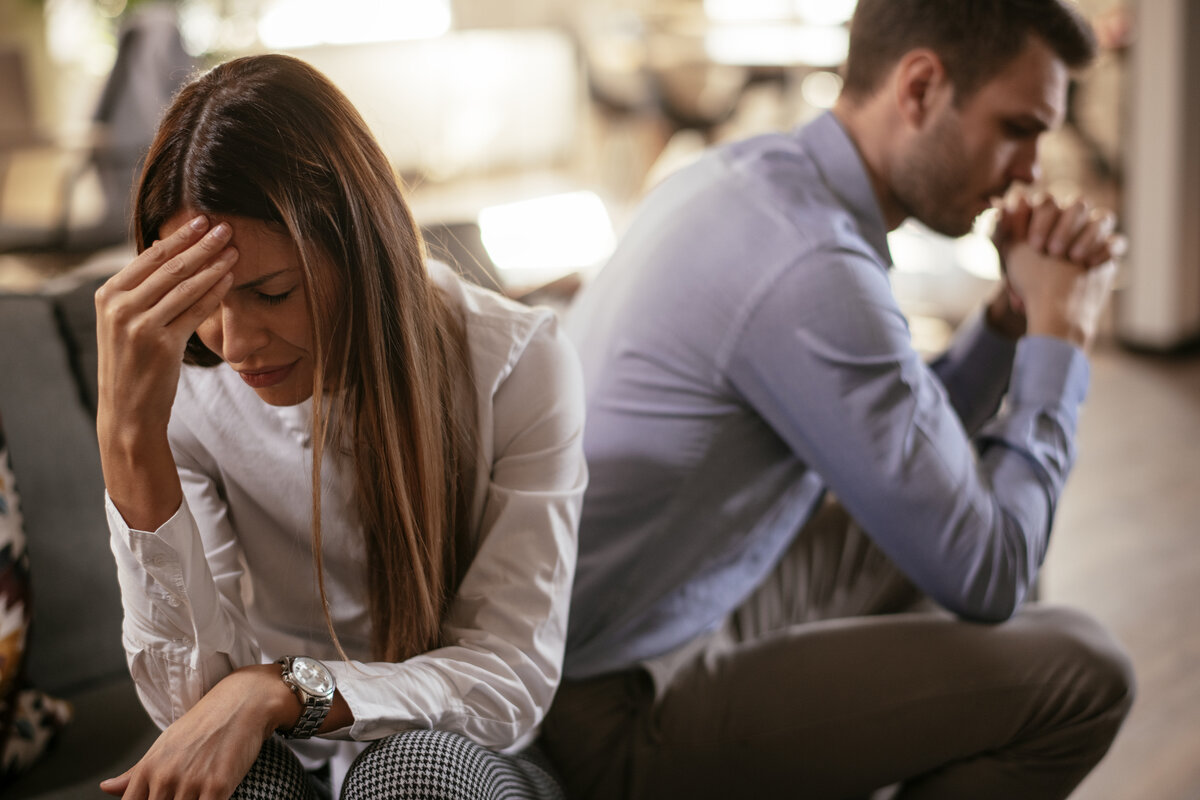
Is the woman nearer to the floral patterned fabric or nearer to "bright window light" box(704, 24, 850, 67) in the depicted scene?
the floral patterned fabric

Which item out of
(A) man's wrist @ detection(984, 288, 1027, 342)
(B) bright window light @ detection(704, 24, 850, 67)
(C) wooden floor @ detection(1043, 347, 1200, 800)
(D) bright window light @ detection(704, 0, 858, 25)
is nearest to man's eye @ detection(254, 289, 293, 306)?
(A) man's wrist @ detection(984, 288, 1027, 342)

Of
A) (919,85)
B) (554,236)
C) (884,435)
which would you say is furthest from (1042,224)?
(554,236)

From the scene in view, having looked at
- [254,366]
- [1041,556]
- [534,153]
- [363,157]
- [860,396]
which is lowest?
[534,153]

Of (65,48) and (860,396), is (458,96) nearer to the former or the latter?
(65,48)

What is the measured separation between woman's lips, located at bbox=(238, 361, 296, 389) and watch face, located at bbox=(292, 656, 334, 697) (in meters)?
0.24

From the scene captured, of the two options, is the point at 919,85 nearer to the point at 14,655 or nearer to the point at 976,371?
the point at 976,371

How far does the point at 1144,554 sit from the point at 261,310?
2075mm

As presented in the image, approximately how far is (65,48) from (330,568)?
6.10 metres

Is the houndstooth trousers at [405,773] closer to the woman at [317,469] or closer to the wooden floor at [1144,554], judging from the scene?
the woman at [317,469]

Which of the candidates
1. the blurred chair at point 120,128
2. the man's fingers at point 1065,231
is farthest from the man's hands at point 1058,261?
the blurred chair at point 120,128

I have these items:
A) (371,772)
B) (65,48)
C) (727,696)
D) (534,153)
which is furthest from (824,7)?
(371,772)

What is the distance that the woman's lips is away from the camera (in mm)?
882

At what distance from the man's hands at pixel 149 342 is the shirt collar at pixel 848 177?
73 centimetres

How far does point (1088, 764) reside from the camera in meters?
1.12
